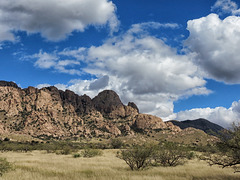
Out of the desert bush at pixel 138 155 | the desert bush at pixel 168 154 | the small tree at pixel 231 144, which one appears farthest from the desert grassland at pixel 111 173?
the desert bush at pixel 168 154

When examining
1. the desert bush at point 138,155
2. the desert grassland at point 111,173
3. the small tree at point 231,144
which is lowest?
the desert grassland at point 111,173

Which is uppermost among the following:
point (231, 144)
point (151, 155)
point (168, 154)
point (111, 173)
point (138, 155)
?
point (231, 144)

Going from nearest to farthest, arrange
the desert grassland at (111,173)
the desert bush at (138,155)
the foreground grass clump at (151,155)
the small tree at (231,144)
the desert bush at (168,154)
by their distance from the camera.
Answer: the small tree at (231,144)
the desert grassland at (111,173)
the desert bush at (138,155)
the foreground grass clump at (151,155)
the desert bush at (168,154)

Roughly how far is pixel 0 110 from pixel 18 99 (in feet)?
79.9

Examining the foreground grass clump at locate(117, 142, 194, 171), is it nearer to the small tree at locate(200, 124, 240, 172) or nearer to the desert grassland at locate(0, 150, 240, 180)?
the desert grassland at locate(0, 150, 240, 180)

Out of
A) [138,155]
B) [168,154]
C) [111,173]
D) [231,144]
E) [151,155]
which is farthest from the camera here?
[168,154]

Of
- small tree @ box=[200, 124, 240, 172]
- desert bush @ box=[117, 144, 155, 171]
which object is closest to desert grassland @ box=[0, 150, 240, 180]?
desert bush @ box=[117, 144, 155, 171]

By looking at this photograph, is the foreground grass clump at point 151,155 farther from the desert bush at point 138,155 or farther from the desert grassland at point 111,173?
the desert grassland at point 111,173

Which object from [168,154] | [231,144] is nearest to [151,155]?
[168,154]

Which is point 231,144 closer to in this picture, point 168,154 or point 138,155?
point 138,155

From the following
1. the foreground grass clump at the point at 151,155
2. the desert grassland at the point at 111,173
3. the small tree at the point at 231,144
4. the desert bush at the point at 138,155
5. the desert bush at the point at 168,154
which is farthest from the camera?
the desert bush at the point at 168,154

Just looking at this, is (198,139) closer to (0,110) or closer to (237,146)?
(237,146)

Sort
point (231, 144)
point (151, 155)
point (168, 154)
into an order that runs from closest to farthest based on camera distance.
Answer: point (231, 144), point (151, 155), point (168, 154)

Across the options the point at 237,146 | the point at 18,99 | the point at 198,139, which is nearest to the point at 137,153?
the point at 237,146
